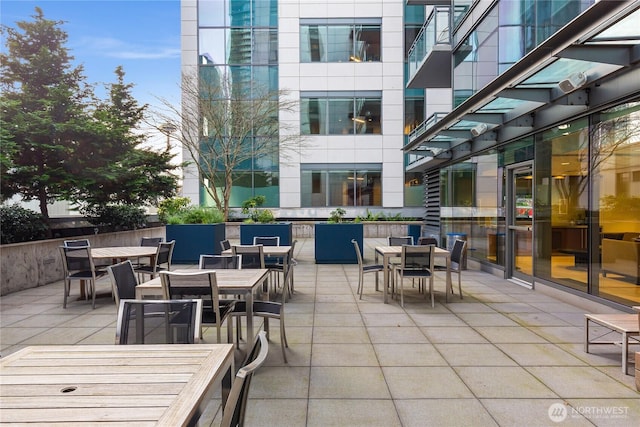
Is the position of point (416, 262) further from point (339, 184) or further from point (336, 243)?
point (339, 184)

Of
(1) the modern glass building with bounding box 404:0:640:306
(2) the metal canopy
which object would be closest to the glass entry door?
(1) the modern glass building with bounding box 404:0:640:306

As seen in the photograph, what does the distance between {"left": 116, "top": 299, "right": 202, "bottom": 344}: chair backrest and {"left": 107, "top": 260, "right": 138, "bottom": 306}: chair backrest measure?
1.31 meters

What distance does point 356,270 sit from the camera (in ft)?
32.1

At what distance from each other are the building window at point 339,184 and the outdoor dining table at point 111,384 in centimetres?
1728

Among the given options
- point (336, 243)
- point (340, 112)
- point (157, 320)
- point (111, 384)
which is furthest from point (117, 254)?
point (340, 112)

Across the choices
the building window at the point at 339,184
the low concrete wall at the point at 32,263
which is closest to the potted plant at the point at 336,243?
the low concrete wall at the point at 32,263

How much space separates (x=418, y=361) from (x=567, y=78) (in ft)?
14.9

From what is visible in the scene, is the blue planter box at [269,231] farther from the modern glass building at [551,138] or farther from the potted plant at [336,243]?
the modern glass building at [551,138]

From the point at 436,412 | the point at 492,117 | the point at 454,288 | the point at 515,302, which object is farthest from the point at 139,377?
the point at 492,117

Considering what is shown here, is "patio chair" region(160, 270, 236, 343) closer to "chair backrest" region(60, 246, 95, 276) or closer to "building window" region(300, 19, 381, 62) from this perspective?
"chair backrest" region(60, 246, 95, 276)

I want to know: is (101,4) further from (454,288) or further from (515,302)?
(515,302)

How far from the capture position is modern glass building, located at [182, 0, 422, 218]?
1919cm

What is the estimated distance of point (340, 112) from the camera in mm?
19312

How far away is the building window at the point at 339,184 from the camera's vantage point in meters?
19.3
